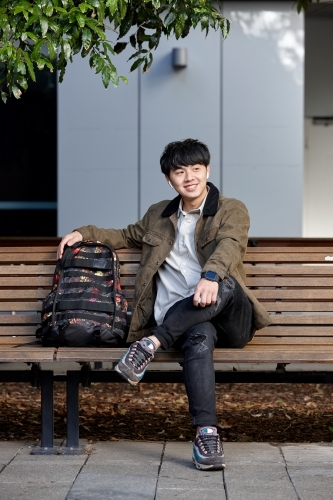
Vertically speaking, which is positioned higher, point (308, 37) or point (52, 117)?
point (308, 37)

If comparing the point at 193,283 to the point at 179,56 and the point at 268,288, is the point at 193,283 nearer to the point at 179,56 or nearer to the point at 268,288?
the point at 268,288

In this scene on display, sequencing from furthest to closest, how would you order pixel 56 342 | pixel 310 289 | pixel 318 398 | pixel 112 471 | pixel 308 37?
pixel 308 37 < pixel 318 398 < pixel 310 289 < pixel 56 342 < pixel 112 471

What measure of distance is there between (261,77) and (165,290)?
5.20 m

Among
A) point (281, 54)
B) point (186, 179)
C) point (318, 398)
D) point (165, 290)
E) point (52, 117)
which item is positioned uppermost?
point (281, 54)

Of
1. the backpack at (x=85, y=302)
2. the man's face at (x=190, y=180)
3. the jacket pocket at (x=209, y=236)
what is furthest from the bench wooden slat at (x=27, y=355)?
the man's face at (x=190, y=180)

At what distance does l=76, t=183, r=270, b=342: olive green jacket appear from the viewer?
4855mm

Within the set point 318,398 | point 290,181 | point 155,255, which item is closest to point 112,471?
point 155,255

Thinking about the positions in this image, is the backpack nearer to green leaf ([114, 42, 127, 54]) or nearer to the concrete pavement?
the concrete pavement

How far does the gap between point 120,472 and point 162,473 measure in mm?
199

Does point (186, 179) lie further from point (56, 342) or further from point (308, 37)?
point (308, 37)

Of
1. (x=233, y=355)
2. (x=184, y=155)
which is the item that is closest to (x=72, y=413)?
(x=233, y=355)

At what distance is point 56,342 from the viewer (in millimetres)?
4844

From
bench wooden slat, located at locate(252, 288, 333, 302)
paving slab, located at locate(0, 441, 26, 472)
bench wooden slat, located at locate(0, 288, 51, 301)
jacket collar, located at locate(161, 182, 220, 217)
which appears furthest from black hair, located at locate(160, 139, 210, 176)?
paving slab, located at locate(0, 441, 26, 472)

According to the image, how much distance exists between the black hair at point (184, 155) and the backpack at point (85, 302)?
610mm
